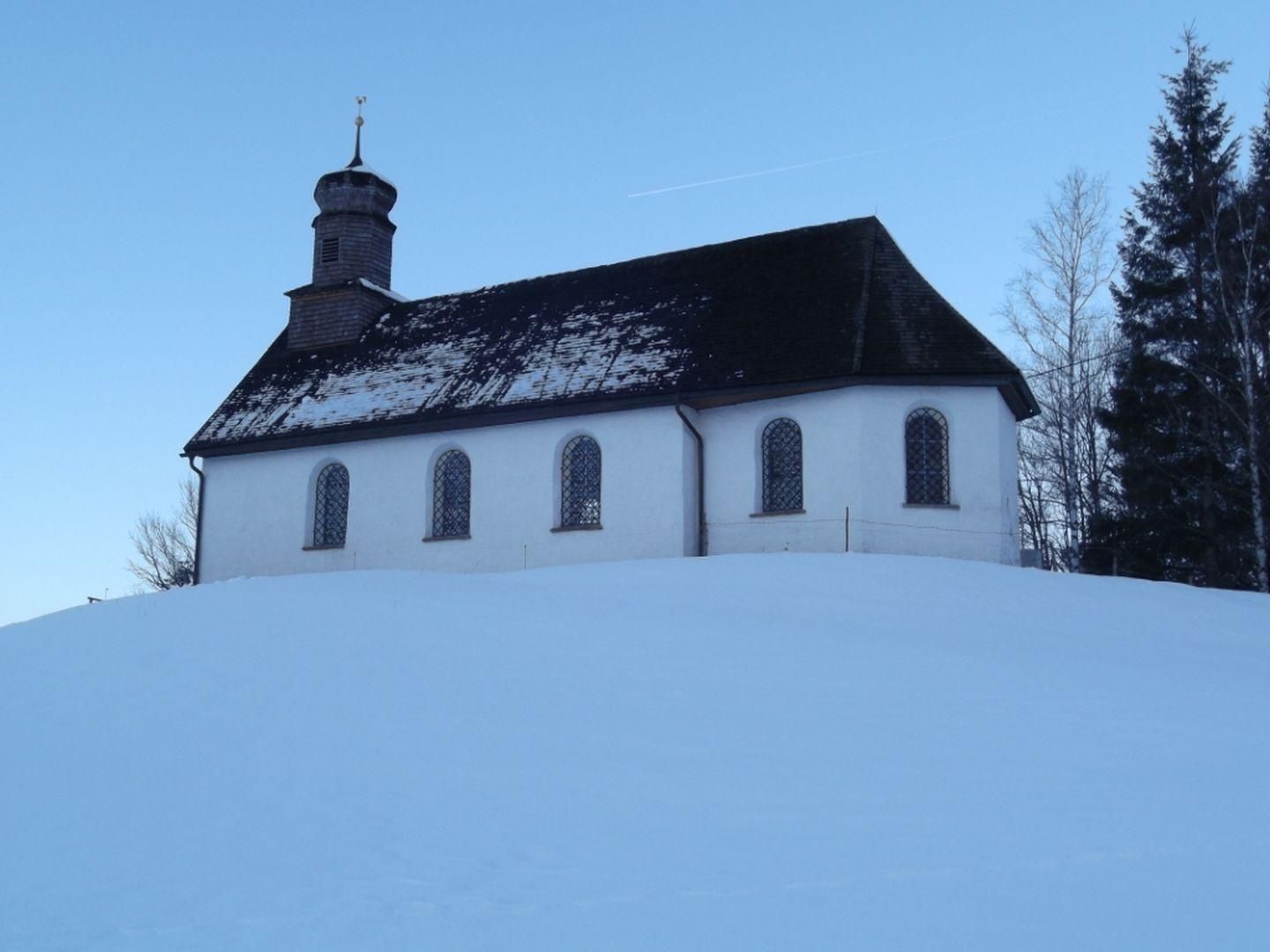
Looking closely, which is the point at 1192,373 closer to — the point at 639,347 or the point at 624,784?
the point at 639,347

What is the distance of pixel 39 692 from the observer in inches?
396

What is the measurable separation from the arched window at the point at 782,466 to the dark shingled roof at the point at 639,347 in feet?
2.79

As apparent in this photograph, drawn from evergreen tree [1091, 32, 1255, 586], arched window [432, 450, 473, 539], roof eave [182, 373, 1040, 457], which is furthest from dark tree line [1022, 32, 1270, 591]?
arched window [432, 450, 473, 539]

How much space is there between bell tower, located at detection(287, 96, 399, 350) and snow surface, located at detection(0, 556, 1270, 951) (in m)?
15.9

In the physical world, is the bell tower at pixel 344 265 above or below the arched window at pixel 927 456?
above

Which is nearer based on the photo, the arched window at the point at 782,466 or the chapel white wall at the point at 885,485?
the chapel white wall at the point at 885,485

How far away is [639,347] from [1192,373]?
12.6 metres

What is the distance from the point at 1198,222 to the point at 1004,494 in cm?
1178

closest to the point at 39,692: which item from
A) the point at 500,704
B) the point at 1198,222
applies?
the point at 500,704

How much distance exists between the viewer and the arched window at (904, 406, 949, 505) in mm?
19438

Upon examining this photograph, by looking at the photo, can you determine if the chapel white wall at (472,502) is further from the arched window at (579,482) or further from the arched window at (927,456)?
the arched window at (927,456)

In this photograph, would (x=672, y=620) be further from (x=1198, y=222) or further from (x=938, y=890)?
(x=1198, y=222)

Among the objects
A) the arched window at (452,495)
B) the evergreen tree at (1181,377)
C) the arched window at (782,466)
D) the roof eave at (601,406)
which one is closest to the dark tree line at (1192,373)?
the evergreen tree at (1181,377)

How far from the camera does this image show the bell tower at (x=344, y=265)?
27.9 m
